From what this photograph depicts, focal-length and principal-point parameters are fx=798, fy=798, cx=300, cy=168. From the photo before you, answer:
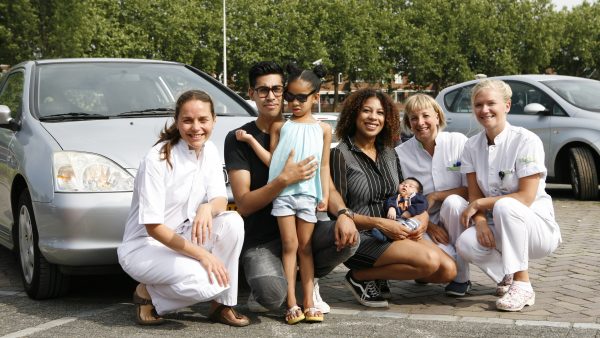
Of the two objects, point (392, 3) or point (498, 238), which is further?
point (392, 3)

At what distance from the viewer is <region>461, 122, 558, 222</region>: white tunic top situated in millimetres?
4809

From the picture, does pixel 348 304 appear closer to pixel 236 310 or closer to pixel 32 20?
pixel 236 310

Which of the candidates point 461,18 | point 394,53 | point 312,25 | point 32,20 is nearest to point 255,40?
point 312,25

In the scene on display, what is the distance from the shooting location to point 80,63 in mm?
6258

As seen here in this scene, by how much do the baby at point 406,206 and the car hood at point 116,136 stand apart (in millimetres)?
1148

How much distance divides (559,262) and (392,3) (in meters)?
58.0

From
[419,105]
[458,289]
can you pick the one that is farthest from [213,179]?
[458,289]

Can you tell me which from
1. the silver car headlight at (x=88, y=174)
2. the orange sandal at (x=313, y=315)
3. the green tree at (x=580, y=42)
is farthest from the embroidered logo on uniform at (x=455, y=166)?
the green tree at (x=580, y=42)

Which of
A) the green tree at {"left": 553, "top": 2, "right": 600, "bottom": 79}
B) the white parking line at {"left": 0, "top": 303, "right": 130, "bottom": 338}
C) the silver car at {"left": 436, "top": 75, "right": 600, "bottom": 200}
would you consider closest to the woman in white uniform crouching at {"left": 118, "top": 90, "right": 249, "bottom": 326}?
the white parking line at {"left": 0, "top": 303, "right": 130, "bottom": 338}

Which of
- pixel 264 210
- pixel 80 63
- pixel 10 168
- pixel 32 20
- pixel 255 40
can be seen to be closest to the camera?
pixel 264 210

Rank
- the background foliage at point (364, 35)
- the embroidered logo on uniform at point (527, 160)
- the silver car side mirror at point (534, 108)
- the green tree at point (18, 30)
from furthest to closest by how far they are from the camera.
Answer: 1. the background foliage at point (364, 35)
2. the green tree at point (18, 30)
3. the silver car side mirror at point (534, 108)
4. the embroidered logo on uniform at point (527, 160)

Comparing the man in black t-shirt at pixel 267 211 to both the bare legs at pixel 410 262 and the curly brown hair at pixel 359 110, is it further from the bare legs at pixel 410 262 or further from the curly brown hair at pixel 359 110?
the curly brown hair at pixel 359 110

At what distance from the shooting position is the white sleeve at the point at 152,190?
425 cm

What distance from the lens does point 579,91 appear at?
10.8 metres
